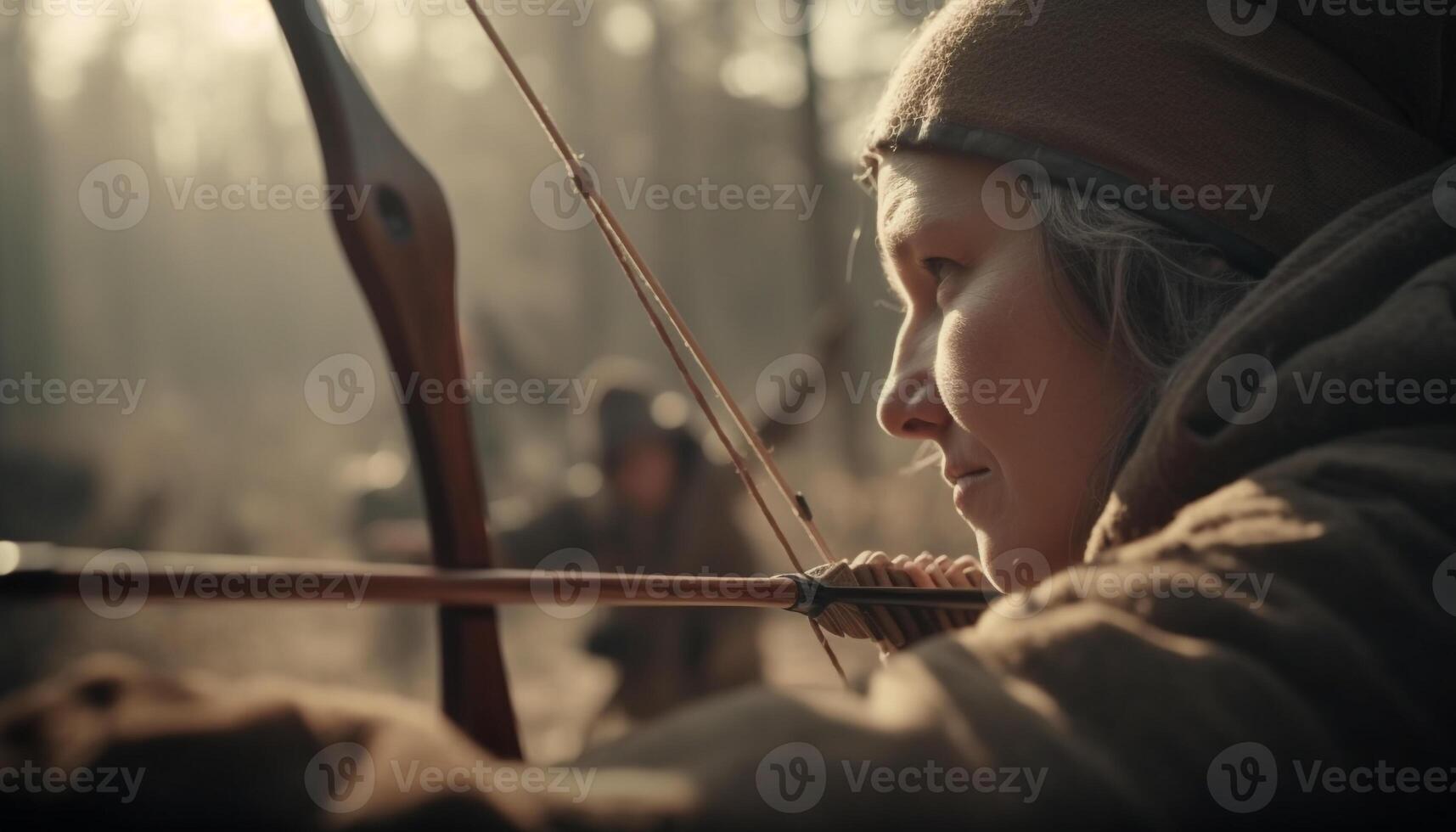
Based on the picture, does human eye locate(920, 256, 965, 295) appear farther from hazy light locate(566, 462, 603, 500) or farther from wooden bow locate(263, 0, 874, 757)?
hazy light locate(566, 462, 603, 500)

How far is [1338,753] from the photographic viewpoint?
660 millimetres

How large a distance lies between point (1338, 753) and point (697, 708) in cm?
39

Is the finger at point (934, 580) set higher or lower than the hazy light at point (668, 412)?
higher

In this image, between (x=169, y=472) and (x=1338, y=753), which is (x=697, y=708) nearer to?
(x=1338, y=753)
